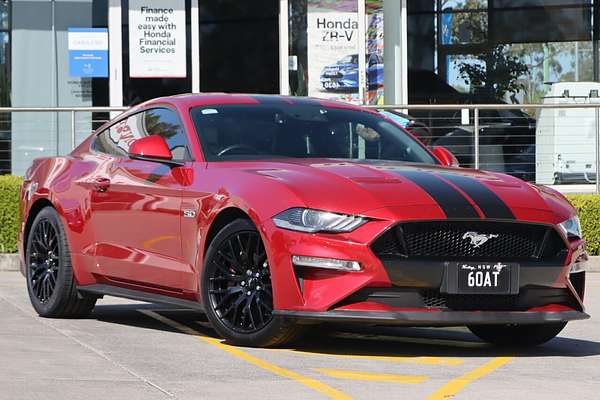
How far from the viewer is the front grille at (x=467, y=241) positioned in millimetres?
7418

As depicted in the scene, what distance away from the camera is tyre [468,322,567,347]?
8414mm

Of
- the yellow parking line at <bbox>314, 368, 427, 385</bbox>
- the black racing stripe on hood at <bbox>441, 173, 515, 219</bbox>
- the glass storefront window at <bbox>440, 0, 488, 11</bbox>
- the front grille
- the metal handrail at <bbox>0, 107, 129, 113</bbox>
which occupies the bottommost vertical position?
the yellow parking line at <bbox>314, 368, 427, 385</bbox>

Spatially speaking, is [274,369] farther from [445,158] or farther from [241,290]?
[445,158]

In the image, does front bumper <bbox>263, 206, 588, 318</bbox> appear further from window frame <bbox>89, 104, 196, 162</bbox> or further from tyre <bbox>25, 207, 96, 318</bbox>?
tyre <bbox>25, 207, 96, 318</bbox>

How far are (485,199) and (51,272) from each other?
3.33 metres

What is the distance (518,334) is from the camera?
8555 millimetres

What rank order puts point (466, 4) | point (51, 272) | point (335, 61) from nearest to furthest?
1. point (51, 272)
2. point (335, 61)
3. point (466, 4)

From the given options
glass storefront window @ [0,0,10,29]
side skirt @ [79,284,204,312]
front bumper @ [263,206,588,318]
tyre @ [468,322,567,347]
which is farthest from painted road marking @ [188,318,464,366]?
glass storefront window @ [0,0,10,29]

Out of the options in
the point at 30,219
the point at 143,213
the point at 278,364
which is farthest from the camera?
the point at 30,219

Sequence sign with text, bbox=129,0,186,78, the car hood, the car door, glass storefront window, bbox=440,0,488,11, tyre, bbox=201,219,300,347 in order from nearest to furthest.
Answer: the car hood < tyre, bbox=201,219,300,347 < the car door < sign with text, bbox=129,0,186,78 < glass storefront window, bbox=440,0,488,11

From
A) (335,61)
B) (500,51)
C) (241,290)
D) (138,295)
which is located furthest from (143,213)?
(500,51)

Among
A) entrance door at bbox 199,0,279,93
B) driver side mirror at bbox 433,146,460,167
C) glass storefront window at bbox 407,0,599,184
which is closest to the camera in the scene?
driver side mirror at bbox 433,146,460,167

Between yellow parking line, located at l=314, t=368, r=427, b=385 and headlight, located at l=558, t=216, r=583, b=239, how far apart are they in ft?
4.75

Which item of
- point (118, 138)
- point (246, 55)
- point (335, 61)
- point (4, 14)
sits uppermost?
point (4, 14)
